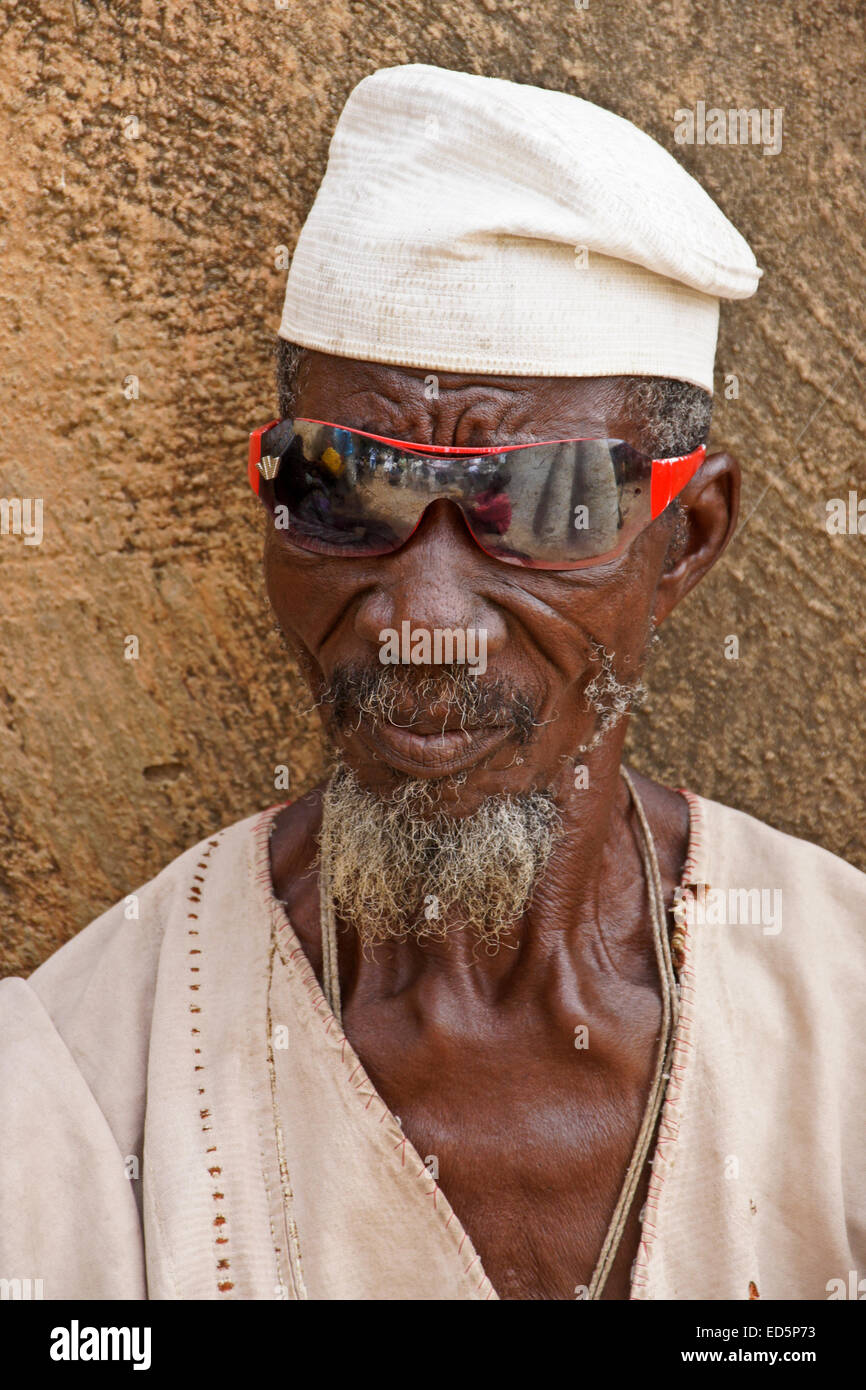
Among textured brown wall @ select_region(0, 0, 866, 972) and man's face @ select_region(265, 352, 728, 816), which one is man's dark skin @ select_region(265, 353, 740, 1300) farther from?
textured brown wall @ select_region(0, 0, 866, 972)

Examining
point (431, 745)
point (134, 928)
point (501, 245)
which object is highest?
point (501, 245)

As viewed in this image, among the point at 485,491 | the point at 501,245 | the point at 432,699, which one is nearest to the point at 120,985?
the point at 432,699

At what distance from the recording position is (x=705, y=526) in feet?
7.20

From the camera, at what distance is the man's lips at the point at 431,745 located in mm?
1948

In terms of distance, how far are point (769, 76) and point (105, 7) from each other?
127cm

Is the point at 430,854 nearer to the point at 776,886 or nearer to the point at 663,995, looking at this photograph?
the point at 663,995

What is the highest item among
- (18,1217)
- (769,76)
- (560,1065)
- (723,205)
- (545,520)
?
(769,76)

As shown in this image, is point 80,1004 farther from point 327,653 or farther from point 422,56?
point 422,56

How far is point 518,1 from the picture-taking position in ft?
8.00

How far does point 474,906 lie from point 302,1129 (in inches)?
18.0

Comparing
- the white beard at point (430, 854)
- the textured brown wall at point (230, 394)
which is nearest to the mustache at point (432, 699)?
the white beard at point (430, 854)

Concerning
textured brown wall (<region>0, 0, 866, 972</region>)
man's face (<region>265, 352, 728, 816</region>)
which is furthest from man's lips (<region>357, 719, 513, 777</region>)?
textured brown wall (<region>0, 0, 866, 972</region>)

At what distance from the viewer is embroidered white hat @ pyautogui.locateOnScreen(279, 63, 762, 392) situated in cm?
184
